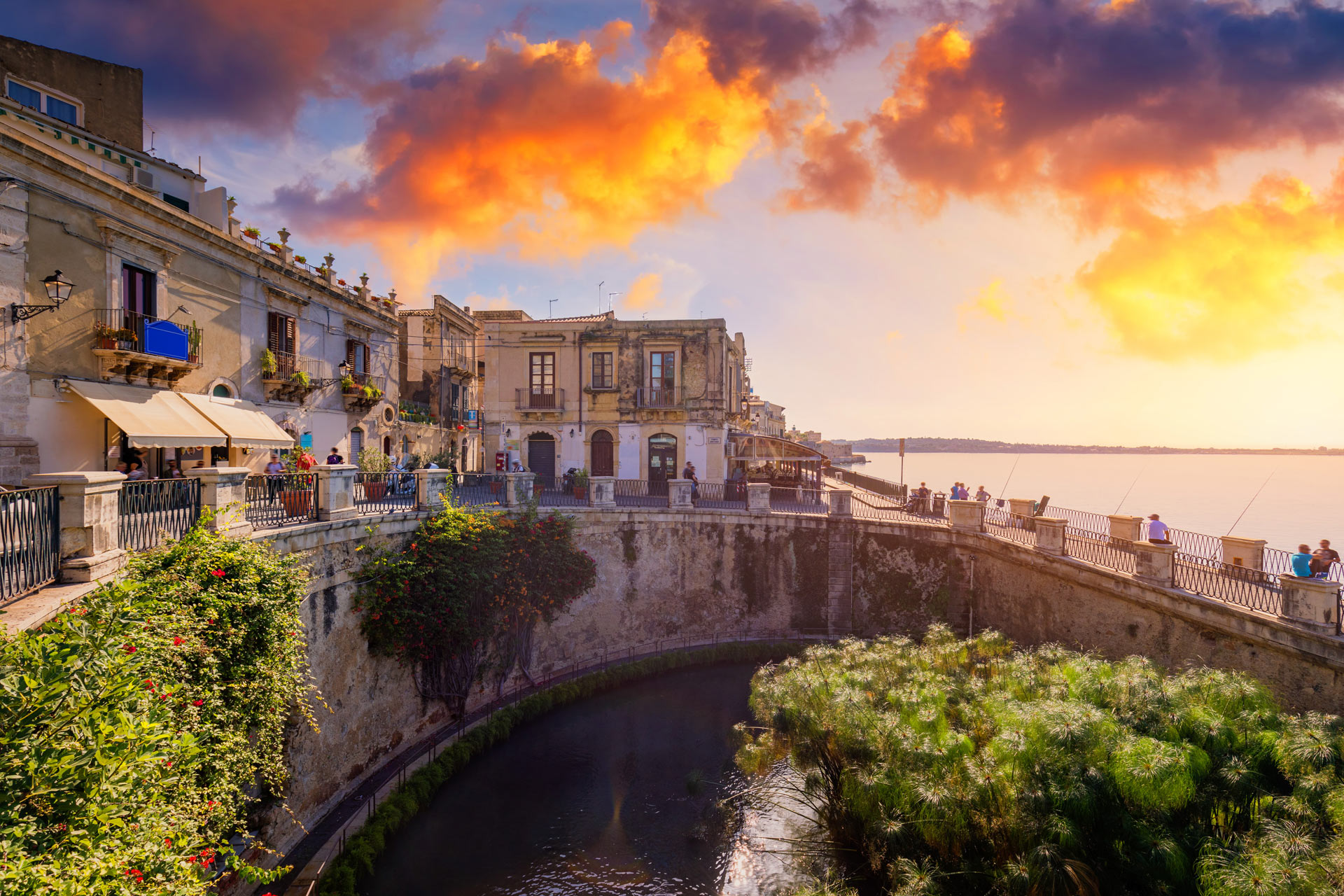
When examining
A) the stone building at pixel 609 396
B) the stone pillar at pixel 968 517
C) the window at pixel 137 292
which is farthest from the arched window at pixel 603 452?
the window at pixel 137 292

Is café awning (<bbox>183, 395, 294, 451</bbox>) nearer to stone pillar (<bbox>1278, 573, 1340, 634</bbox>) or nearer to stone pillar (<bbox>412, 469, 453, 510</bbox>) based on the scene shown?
stone pillar (<bbox>412, 469, 453, 510</bbox>)

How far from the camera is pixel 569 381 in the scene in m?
25.6

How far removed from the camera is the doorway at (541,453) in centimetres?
2589

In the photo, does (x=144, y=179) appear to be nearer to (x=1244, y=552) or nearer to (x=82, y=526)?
(x=82, y=526)

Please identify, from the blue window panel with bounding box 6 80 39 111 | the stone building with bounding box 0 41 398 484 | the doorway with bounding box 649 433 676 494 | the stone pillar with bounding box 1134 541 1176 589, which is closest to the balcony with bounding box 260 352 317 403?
the stone building with bounding box 0 41 398 484

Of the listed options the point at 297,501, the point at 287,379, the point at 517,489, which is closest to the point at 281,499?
the point at 297,501

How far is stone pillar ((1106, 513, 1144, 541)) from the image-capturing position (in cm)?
1516

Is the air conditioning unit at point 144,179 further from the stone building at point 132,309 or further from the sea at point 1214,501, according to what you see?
the sea at point 1214,501

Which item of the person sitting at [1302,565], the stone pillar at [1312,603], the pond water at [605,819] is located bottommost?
the pond water at [605,819]

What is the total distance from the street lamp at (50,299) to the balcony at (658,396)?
17014 mm

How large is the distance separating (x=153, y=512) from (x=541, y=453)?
1812 cm

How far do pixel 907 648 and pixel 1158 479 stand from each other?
13331cm

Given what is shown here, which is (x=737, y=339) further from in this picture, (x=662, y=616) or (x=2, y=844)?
(x=2, y=844)

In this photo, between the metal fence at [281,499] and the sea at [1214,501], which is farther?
the sea at [1214,501]
